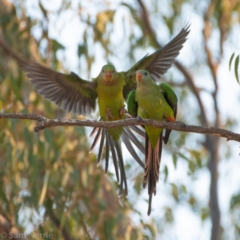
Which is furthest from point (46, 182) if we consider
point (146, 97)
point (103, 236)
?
point (146, 97)

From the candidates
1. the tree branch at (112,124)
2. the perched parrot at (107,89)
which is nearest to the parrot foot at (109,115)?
the perched parrot at (107,89)

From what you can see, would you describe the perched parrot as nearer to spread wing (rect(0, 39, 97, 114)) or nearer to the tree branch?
spread wing (rect(0, 39, 97, 114))

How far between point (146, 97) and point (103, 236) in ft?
5.11

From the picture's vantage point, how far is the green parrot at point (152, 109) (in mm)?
3914

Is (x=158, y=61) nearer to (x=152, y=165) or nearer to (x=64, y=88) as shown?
(x=64, y=88)

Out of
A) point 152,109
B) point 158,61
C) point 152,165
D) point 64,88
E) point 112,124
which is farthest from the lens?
point 64,88

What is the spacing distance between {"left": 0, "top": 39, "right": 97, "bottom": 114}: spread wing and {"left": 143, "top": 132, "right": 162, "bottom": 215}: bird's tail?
0.79 m

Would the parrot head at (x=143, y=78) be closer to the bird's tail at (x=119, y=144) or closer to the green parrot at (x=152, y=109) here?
the green parrot at (x=152, y=109)

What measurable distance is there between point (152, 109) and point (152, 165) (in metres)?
→ 0.42

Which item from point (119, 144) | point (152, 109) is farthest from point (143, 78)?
point (119, 144)

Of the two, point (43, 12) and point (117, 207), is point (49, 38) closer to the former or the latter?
point (43, 12)

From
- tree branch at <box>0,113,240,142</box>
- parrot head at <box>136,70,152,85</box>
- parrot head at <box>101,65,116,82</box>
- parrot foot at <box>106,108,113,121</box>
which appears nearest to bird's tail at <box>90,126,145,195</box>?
parrot foot at <box>106,108,113,121</box>

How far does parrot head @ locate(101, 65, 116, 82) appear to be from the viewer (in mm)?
4387

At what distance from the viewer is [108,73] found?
14.4 feet
